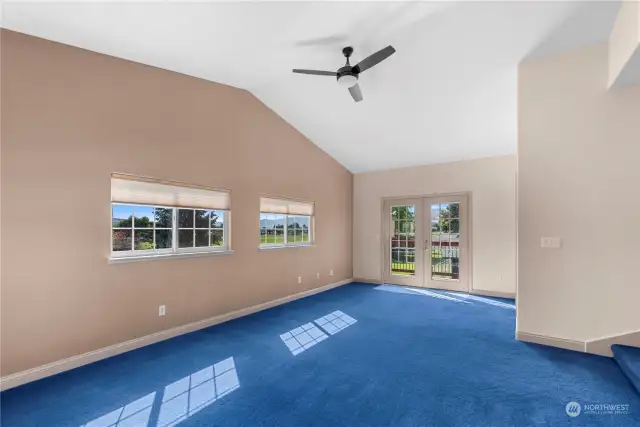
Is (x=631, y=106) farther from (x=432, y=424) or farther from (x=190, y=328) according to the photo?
(x=190, y=328)

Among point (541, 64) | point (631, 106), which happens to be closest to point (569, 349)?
point (631, 106)

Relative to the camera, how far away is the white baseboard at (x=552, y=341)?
11.0 ft

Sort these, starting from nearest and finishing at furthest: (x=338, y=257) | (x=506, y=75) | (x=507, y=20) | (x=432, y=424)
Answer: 1. (x=432, y=424)
2. (x=507, y=20)
3. (x=506, y=75)
4. (x=338, y=257)

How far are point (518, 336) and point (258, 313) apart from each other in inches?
141

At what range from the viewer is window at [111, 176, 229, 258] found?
347cm

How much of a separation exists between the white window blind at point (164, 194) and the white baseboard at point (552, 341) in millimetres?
4237

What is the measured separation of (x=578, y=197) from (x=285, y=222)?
169 inches

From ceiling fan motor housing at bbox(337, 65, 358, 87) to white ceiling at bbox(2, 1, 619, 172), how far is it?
0.37m

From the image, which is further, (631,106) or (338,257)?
(338,257)

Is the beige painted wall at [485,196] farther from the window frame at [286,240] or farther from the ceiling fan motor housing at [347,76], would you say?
the ceiling fan motor housing at [347,76]

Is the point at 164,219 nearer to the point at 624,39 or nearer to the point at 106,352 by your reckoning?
the point at 106,352

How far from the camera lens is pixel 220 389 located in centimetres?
260

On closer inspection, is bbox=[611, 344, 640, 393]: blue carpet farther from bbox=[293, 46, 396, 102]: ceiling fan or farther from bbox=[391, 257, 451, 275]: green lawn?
bbox=[293, 46, 396, 102]: ceiling fan

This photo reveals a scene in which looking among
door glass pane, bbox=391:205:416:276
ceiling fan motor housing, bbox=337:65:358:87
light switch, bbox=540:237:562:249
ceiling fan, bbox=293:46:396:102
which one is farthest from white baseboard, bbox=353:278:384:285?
ceiling fan motor housing, bbox=337:65:358:87
